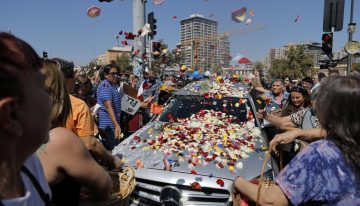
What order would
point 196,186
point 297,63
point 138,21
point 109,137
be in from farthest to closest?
point 297,63
point 138,21
point 109,137
point 196,186

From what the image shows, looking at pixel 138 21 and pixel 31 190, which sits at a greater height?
pixel 138 21

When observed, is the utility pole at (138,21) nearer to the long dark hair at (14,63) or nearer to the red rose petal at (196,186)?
the red rose petal at (196,186)

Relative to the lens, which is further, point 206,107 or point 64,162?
point 206,107

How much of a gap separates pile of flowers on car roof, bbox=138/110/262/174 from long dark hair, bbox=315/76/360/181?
180cm

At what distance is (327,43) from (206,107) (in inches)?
357

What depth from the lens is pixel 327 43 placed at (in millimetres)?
12344

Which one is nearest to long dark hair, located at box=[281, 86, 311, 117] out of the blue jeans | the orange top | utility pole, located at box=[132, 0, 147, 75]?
the blue jeans

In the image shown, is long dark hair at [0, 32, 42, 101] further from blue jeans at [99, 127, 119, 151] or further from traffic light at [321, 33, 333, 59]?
traffic light at [321, 33, 333, 59]

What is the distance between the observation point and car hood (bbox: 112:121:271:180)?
341 centimetres

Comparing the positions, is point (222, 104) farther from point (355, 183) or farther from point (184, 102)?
point (355, 183)

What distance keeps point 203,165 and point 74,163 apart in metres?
2.01

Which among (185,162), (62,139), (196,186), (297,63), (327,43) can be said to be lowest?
(196,186)

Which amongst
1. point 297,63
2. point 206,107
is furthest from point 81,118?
point 297,63

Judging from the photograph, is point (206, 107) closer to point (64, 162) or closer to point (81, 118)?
point (81, 118)
